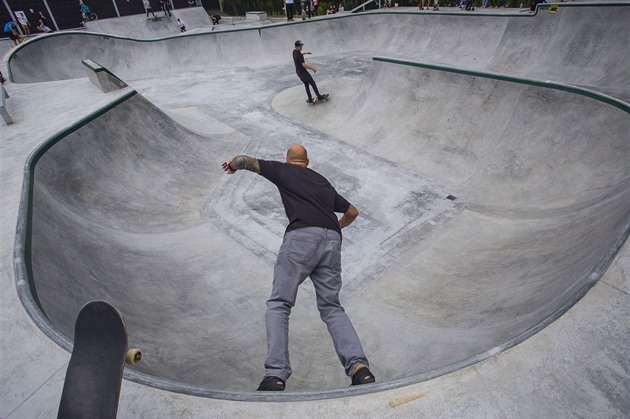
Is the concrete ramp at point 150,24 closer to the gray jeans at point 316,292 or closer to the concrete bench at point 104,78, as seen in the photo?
the concrete bench at point 104,78

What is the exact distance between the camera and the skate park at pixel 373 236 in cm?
234

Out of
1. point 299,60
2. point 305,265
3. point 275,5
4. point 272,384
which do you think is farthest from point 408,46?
point 275,5

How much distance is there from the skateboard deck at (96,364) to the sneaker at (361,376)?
4.78 ft

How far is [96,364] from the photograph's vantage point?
185cm

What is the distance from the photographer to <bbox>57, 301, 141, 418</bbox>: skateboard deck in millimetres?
1713

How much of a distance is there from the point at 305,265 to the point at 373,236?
3.23m

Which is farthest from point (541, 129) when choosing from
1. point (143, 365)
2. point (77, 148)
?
point (77, 148)

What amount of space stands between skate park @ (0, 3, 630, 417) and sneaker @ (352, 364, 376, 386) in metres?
0.14

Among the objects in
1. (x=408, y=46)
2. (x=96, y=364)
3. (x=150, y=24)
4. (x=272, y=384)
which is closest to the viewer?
(x=96, y=364)

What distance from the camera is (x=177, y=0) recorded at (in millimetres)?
37406

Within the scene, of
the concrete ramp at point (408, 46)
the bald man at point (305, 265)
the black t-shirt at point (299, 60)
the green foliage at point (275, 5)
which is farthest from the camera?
the green foliage at point (275, 5)

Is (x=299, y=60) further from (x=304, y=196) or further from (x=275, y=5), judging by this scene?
(x=275, y=5)

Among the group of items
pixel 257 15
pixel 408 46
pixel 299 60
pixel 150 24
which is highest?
pixel 299 60

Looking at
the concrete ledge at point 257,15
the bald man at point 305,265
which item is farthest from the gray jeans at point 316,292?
the concrete ledge at point 257,15
